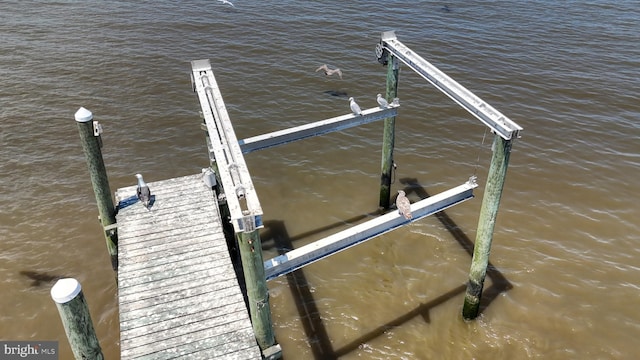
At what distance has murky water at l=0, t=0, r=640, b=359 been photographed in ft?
31.6

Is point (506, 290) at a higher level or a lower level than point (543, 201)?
lower

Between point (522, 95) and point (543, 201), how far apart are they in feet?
22.0

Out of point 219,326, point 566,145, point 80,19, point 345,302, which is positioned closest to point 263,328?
point 219,326

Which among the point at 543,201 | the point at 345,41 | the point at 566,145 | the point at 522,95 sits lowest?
the point at 543,201

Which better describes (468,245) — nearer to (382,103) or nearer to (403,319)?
(403,319)

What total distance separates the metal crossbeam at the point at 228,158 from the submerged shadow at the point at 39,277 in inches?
220

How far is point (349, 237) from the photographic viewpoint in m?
7.45

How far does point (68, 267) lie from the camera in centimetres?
1059

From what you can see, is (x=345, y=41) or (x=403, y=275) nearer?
(x=403, y=275)

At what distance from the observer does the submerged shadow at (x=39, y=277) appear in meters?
10.1

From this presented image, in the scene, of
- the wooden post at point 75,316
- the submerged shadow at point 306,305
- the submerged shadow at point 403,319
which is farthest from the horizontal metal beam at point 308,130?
the wooden post at point 75,316

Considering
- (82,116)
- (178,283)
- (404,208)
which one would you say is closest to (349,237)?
(404,208)

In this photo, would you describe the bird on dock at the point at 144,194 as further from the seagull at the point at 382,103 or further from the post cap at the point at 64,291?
the seagull at the point at 382,103

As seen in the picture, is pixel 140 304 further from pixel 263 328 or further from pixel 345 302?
pixel 345 302
